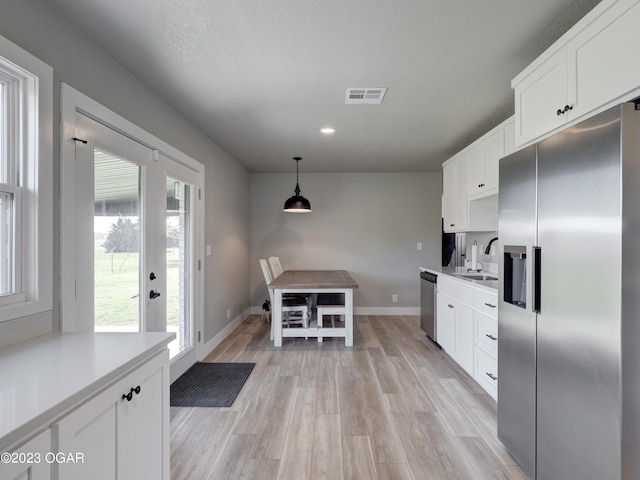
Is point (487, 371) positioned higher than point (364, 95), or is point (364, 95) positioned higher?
point (364, 95)

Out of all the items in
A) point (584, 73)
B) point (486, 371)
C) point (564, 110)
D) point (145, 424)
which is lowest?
point (486, 371)

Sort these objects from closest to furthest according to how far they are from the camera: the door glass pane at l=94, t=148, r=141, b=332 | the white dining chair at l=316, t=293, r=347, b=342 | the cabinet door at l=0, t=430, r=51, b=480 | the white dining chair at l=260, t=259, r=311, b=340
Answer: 1. the cabinet door at l=0, t=430, r=51, b=480
2. the door glass pane at l=94, t=148, r=141, b=332
3. the white dining chair at l=316, t=293, r=347, b=342
4. the white dining chair at l=260, t=259, r=311, b=340

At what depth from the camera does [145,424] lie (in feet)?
4.03

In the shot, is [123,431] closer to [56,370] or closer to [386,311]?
[56,370]

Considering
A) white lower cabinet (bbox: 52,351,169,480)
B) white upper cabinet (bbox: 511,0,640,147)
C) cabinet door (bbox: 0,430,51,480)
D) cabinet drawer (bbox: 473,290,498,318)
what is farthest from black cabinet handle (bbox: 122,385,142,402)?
cabinet drawer (bbox: 473,290,498,318)

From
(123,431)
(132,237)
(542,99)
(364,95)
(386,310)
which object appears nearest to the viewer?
(123,431)

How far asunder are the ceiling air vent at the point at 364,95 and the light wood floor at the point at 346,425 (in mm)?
2407

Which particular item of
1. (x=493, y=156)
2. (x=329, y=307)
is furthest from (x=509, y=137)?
(x=329, y=307)

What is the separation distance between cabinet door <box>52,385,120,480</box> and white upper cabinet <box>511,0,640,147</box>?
2.20m

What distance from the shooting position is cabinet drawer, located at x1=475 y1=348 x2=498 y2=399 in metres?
2.47

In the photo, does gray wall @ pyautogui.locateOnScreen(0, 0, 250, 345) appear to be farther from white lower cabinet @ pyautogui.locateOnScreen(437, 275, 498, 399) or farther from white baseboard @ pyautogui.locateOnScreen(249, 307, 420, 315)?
white lower cabinet @ pyautogui.locateOnScreen(437, 275, 498, 399)

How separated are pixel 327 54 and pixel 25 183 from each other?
1.70 metres

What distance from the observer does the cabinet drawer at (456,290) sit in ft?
9.56

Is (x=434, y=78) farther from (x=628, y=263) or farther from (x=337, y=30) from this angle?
(x=628, y=263)
